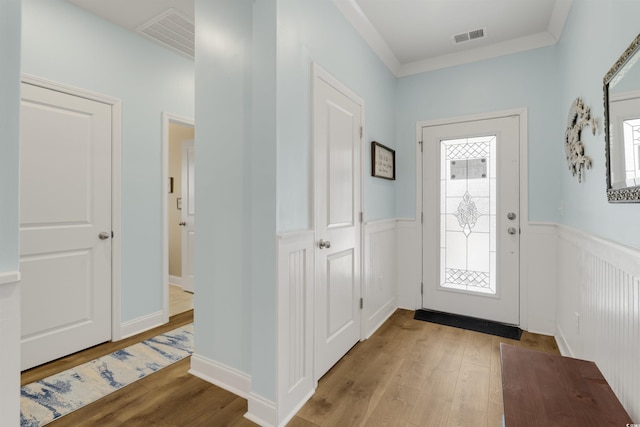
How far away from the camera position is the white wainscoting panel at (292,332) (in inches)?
66.9

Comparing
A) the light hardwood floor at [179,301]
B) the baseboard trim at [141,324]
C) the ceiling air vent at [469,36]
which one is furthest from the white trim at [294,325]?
the ceiling air vent at [469,36]

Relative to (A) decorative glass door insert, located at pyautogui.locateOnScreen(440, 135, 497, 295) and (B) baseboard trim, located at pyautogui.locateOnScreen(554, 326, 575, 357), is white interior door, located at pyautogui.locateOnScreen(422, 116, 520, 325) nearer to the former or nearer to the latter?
(A) decorative glass door insert, located at pyautogui.locateOnScreen(440, 135, 497, 295)

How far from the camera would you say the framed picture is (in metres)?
2.91

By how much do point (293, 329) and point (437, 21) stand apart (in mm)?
2686

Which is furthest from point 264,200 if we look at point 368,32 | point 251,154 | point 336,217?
point 368,32

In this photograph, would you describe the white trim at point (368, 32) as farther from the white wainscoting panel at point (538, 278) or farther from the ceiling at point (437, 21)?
the white wainscoting panel at point (538, 278)

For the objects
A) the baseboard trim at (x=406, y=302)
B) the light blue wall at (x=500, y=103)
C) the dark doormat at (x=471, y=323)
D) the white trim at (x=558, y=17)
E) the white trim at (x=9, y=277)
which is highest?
the white trim at (x=558, y=17)

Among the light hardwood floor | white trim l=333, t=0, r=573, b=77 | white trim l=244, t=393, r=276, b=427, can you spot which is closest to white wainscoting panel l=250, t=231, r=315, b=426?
white trim l=244, t=393, r=276, b=427

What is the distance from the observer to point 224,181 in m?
2.03

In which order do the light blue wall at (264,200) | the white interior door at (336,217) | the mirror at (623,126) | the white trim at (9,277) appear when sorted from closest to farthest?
the white trim at (9,277)
the mirror at (623,126)
the light blue wall at (264,200)
the white interior door at (336,217)

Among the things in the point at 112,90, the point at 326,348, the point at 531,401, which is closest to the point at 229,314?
the point at 326,348

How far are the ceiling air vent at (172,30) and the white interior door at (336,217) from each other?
149 centimetres

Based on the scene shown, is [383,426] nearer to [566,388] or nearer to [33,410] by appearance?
[566,388]

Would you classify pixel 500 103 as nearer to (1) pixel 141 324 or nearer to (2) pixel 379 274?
(2) pixel 379 274
